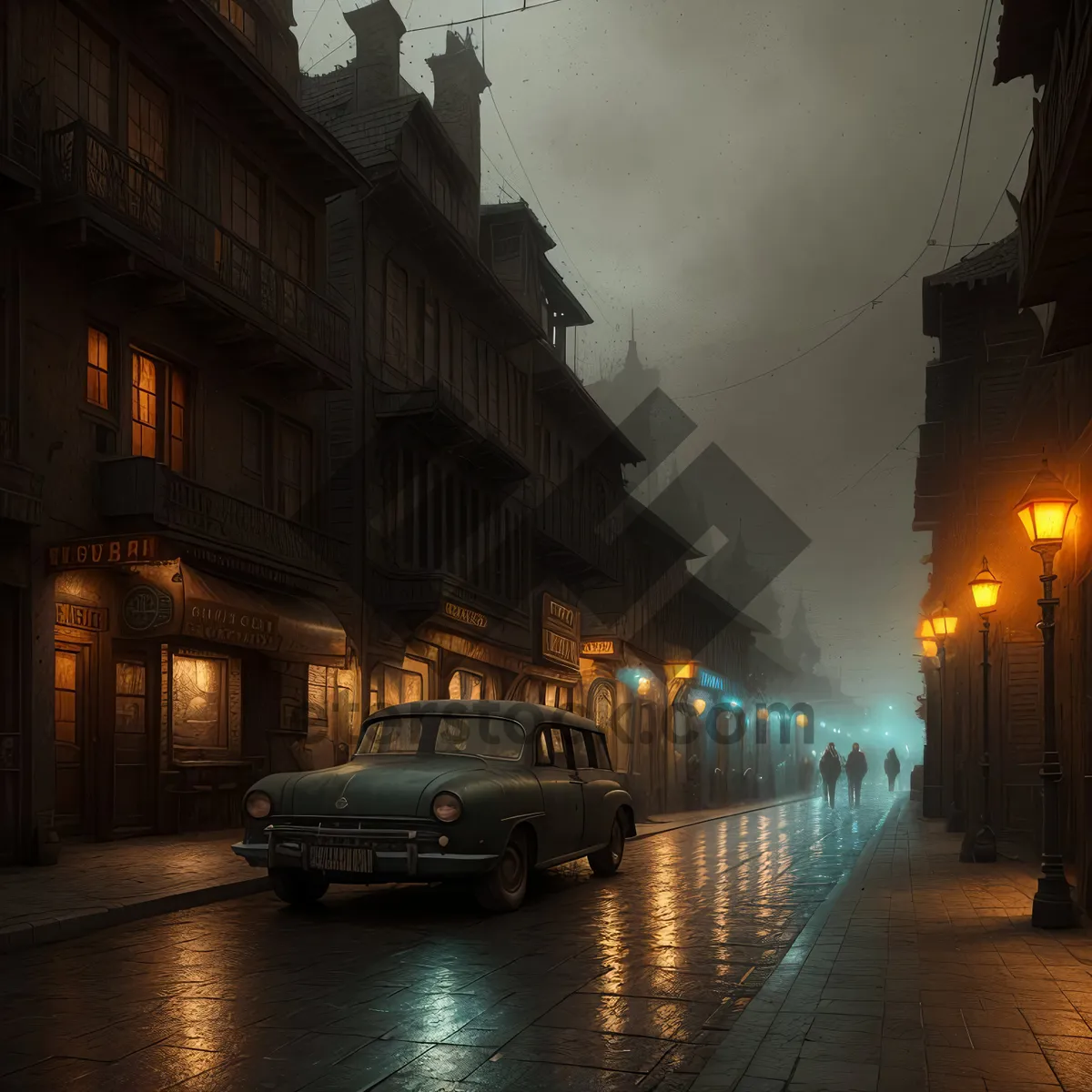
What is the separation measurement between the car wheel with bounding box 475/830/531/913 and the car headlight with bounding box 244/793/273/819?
183 cm

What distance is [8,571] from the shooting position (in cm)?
1379

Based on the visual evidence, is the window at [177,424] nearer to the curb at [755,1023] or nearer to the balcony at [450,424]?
the balcony at [450,424]

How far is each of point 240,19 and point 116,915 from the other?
53.1ft

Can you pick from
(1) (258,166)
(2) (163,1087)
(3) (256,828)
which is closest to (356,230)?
(1) (258,166)

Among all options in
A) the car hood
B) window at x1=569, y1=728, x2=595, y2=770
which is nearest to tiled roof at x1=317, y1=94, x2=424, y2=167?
window at x1=569, y1=728, x2=595, y2=770

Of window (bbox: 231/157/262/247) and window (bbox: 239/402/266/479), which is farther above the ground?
window (bbox: 231/157/262/247)

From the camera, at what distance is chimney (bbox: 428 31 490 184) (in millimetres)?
29891

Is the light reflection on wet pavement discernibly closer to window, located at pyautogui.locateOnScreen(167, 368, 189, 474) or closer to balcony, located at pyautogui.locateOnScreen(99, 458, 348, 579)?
balcony, located at pyautogui.locateOnScreen(99, 458, 348, 579)

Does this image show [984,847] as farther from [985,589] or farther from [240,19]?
[240,19]

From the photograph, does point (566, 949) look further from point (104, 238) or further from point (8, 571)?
point (104, 238)

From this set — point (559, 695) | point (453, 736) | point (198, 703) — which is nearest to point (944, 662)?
point (559, 695)

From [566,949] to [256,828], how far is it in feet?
10.2

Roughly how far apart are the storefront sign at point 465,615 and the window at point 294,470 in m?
3.60

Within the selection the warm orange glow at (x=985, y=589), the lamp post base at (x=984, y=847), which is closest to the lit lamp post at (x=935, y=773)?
the lamp post base at (x=984, y=847)
